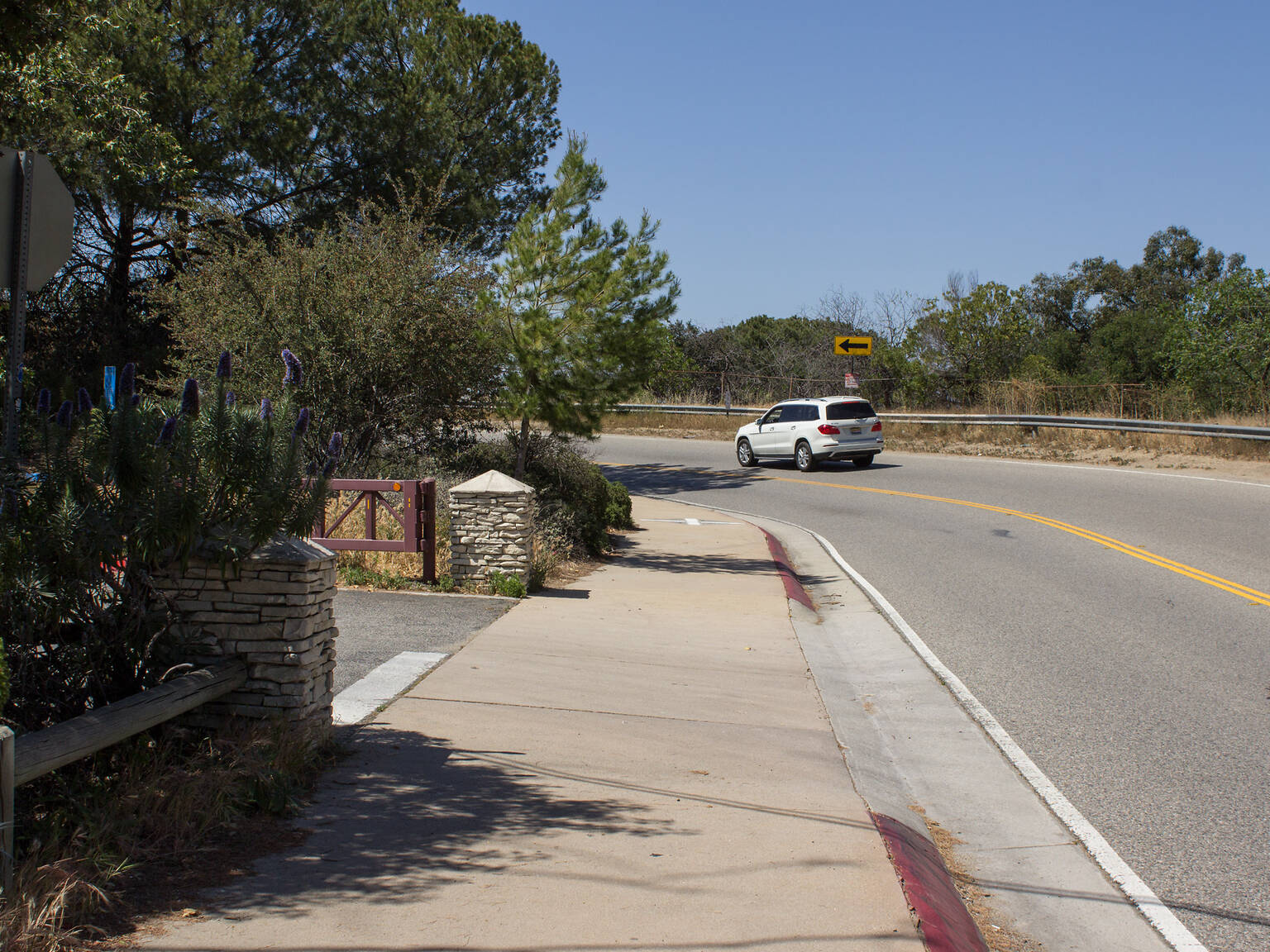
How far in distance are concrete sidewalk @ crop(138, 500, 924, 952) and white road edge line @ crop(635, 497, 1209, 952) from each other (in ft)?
3.80

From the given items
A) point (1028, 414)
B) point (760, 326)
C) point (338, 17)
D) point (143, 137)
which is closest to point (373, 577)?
point (143, 137)

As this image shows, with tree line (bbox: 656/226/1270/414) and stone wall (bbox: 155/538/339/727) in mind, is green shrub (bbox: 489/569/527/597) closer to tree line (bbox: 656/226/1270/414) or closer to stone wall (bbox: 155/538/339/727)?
stone wall (bbox: 155/538/339/727)

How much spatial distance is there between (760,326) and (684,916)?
6235cm

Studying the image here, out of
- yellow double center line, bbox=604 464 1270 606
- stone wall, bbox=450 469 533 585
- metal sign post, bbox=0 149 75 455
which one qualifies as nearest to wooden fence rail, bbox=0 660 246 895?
metal sign post, bbox=0 149 75 455

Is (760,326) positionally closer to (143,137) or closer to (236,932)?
(143,137)

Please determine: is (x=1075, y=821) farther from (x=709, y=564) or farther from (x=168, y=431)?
(x=709, y=564)

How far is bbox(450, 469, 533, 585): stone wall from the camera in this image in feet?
Result: 36.4

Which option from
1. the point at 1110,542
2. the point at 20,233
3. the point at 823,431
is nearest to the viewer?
the point at 20,233

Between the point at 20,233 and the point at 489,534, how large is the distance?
6.91 metres

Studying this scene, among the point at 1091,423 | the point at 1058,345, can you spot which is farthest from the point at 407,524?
the point at 1058,345

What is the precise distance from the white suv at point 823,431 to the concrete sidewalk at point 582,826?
17.9m

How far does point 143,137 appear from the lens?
12312mm

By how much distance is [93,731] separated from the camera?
4062 millimetres

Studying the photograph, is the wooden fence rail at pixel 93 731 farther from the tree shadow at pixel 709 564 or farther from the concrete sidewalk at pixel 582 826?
the tree shadow at pixel 709 564
